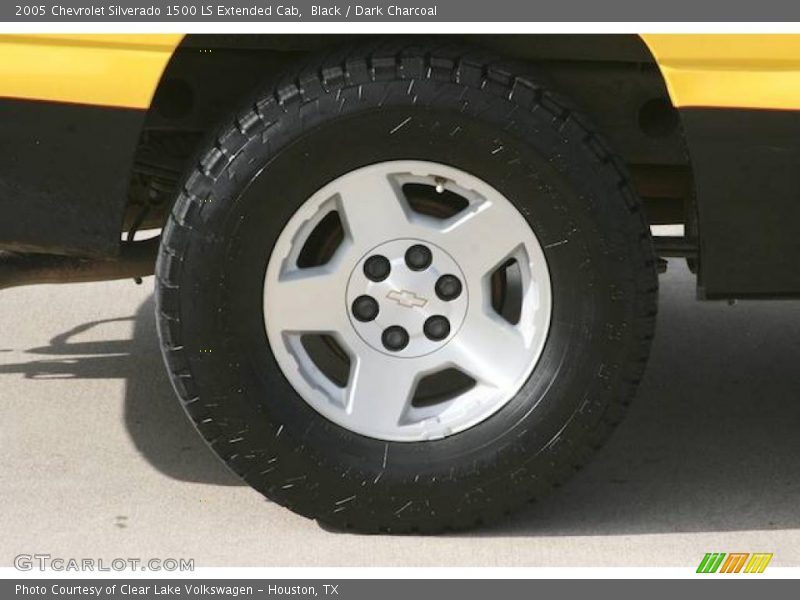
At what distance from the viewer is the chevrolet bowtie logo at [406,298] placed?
12.8 feet

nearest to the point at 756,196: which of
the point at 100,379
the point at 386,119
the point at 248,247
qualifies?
the point at 386,119

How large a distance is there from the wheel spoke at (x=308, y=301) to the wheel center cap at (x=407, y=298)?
36 mm

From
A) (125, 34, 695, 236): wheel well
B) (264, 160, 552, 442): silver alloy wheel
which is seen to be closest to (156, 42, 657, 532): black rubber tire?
(264, 160, 552, 442): silver alloy wheel

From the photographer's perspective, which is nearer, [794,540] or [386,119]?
[386,119]

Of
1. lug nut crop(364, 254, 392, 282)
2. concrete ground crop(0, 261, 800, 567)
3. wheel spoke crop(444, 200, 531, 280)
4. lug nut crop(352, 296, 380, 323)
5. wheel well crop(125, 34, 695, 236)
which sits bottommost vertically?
concrete ground crop(0, 261, 800, 567)

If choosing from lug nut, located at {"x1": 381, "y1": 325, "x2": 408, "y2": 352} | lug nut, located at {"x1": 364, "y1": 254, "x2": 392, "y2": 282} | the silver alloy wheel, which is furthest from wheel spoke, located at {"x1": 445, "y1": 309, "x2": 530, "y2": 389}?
lug nut, located at {"x1": 364, "y1": 254, "x2": 392, "y2": 282}

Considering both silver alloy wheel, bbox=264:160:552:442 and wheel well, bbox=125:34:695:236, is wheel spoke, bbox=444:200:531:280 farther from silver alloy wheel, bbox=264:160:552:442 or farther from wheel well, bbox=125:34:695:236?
wheel well, bbox=125:34:695:236

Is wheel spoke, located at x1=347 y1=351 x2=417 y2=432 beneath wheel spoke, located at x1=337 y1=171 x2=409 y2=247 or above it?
beneath

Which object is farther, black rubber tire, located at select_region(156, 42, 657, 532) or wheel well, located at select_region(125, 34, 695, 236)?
wheel well, located at select_region(125, 34, 695, 236)

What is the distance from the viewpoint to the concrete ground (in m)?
3.95

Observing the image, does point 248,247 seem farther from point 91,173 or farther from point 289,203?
point 91,173

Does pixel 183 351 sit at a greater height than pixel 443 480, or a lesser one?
greater

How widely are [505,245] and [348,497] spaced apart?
0.70 m

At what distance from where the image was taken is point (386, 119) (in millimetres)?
3754
